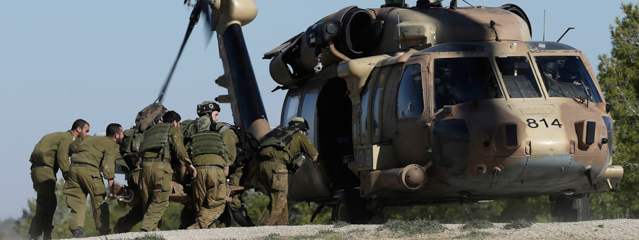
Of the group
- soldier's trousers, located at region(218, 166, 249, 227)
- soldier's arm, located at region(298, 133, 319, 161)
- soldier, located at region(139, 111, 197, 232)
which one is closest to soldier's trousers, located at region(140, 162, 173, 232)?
soldier, located at region(139, 111, 197, 232)

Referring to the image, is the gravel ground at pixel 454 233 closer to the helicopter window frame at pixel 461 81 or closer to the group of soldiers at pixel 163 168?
the group of soldiers at pixel 163 168

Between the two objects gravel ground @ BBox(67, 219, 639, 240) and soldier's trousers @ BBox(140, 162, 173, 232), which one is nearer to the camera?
gravel ground @ BBox(67, 219, 639, 240)

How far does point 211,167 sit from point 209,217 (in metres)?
0.58

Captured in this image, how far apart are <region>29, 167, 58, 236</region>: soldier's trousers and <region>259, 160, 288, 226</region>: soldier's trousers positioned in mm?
2598

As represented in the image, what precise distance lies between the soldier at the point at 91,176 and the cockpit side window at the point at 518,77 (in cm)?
451

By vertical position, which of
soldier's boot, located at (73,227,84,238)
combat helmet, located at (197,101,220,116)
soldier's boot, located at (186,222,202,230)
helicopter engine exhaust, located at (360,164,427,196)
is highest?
combat helmet, located at (197,101,220,116)

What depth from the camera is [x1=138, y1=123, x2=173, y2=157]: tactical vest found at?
31.3ft

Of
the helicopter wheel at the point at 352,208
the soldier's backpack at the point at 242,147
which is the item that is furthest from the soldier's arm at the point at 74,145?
the helicopter wheel at the point at 352,208

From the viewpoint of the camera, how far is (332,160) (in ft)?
37.0

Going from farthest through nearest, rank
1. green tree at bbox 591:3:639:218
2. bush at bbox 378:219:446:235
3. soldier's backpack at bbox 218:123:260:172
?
green tree at bbox 591:3:639:218 < soldier's backpack at bbox 218:123:260:172 < bush at bbox 378:219:446:235

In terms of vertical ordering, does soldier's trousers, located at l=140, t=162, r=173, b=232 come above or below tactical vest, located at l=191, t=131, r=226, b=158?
below

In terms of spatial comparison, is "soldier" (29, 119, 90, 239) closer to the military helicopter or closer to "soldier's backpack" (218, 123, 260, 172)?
"soldier's backpack" (218, 123, 260, 172)

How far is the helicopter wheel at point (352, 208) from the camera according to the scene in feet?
34.7

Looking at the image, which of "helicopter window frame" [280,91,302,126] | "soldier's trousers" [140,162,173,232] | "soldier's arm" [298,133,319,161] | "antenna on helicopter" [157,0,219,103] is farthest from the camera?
"antenna on helicopter" [157,0,219,103]
